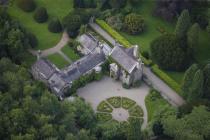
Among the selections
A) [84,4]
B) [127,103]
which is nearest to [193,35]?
[127,103]

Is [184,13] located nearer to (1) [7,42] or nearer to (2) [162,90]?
(2) [162,90]

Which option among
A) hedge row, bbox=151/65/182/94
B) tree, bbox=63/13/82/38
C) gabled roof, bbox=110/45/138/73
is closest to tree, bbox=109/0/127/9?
tree, bbox=63/13/82/38

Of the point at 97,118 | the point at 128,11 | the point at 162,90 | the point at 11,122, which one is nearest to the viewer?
the point at 11,122

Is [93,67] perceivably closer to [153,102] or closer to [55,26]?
[153,102]

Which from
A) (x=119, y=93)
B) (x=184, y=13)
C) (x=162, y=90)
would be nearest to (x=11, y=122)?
(x=119, y=93)

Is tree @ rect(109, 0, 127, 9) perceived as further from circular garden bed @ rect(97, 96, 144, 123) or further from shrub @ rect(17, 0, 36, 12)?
circular garden bed @ rect(97, 96, 144, 123)
